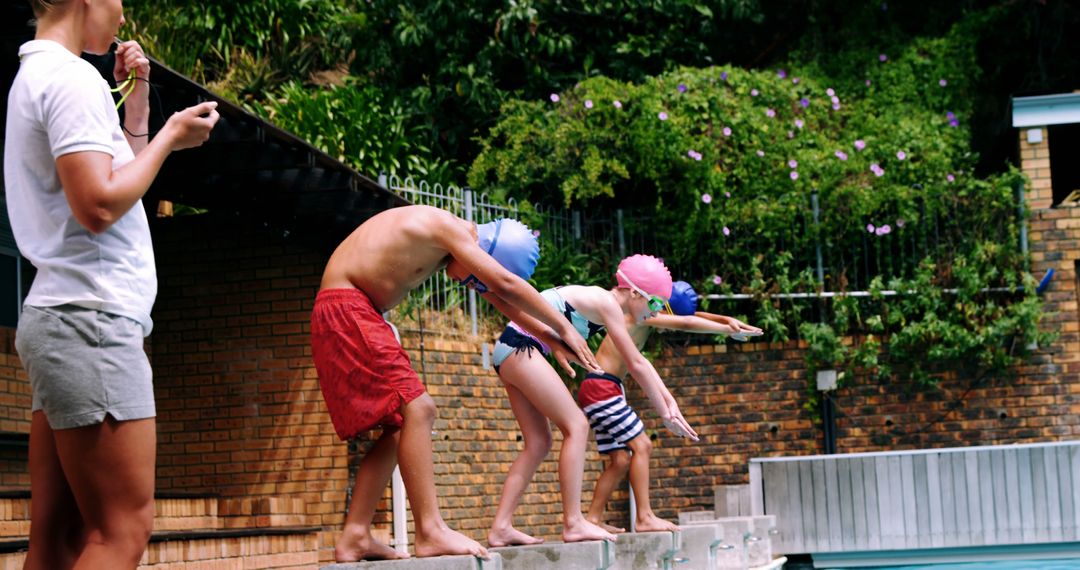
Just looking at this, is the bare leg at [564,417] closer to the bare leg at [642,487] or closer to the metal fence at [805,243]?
the bare leg at [642,487]

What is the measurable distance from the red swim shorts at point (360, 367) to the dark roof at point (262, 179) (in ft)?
10.7

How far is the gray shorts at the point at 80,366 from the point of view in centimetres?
289

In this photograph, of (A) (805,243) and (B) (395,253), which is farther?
(A) (805,243)

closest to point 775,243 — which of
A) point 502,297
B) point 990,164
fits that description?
point 990,164

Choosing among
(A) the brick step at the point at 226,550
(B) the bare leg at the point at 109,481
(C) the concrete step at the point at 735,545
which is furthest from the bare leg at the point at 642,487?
(B) the bare leg at the point at 109,481

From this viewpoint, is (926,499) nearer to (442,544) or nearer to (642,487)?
(642,487)

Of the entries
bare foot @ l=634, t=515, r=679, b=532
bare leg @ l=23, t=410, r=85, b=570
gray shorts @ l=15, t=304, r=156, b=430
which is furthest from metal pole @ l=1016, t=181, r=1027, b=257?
gray shorts @ l=15, t=304, r=156, b=430

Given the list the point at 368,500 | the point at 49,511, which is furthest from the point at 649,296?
the point at 49,511

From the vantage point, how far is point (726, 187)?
1561 centimetres

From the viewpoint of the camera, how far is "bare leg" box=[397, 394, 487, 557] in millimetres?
5004

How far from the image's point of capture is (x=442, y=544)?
5.09 meters

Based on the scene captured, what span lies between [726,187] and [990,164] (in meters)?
4.83

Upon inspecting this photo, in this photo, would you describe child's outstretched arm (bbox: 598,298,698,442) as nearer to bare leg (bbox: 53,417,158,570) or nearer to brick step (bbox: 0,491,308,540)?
brick step (bbox: 0,491,308,540)

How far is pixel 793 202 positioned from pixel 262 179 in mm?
7136
